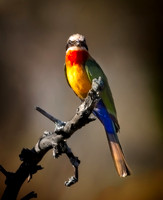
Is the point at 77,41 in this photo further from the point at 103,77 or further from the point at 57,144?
the point at 57,144

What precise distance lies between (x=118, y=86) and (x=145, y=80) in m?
0.13

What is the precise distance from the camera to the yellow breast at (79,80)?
0.83 m

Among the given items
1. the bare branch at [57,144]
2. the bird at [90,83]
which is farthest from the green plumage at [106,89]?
the bare branch at [57,144]

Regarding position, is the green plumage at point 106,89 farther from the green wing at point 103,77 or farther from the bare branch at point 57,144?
the bare branch at point 57,144

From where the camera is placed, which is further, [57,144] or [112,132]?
[112,132]

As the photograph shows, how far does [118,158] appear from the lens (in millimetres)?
768

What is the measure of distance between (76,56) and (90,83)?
0.21 feet

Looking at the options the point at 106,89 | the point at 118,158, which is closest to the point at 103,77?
the point at 106,89

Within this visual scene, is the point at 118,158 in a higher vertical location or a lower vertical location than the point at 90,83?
lower

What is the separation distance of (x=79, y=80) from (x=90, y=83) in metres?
0.03

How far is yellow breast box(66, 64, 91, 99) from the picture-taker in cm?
83

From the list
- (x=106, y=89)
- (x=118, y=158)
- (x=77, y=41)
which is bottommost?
(x=118, y=158)

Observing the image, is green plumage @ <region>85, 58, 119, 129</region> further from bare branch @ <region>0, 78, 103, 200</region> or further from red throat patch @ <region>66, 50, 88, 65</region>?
bare branch @ <region>0, 78, 103, 200</region>

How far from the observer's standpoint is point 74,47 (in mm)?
795
